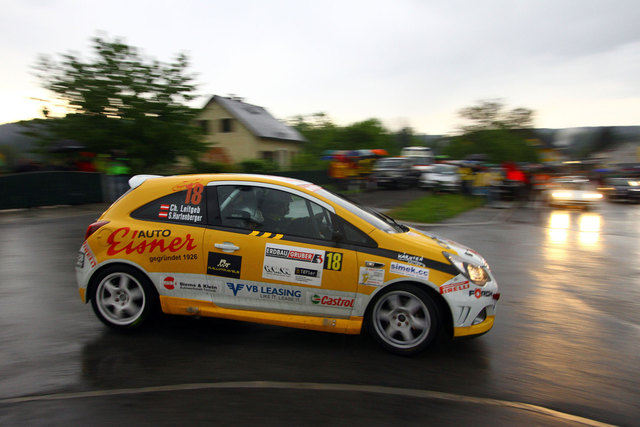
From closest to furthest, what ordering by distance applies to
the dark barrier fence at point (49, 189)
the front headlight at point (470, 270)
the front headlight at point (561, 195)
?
the front headlight at point (470, 270), the dark barrier fence at point (49, 189), the front headlight at point (561, 195)

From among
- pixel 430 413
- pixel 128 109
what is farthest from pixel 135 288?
pixel 128 109

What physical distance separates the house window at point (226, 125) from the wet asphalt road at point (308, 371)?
40.4 meters

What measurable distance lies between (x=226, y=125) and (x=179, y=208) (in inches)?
1686

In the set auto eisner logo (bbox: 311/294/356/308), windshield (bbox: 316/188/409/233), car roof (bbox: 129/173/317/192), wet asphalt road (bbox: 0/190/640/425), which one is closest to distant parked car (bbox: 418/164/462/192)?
wet asphalt road (bbox: 0/190/640/425)

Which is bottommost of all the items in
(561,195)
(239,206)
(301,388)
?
(301,388)

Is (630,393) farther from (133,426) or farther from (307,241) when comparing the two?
(133,426)

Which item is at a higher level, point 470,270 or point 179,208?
point 179,208

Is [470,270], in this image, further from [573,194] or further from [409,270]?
[573,194]

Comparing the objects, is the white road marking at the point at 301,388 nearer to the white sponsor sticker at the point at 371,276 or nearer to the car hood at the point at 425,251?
the white sponsor sticker at the point at 371,276

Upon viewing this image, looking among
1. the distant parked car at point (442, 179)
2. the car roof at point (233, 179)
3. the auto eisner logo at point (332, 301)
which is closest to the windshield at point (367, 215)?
the car roof at point (233, 179)

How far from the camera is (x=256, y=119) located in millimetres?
47688

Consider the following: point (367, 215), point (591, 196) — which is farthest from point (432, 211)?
point (367, 215)

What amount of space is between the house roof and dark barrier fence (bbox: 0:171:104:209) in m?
27.6

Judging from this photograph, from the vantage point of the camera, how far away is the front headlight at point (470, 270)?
4.29 m
